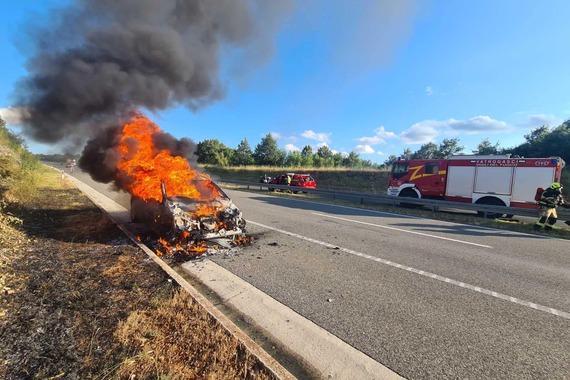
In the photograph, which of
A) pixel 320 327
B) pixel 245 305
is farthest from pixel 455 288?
pixel 245 305

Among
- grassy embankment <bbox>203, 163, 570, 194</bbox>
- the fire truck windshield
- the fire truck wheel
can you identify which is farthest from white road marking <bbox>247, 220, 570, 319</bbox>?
grassy embankment <bbox>203, 163, 570, 194</bbox>

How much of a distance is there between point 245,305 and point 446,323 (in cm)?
250

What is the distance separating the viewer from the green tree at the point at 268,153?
2275 inches

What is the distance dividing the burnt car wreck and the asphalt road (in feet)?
1.84

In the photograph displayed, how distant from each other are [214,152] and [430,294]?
5514 centimetres

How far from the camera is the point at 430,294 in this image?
4090mm

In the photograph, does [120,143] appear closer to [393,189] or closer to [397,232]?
[397,232]

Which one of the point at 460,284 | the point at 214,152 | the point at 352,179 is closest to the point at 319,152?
the point at 214,152

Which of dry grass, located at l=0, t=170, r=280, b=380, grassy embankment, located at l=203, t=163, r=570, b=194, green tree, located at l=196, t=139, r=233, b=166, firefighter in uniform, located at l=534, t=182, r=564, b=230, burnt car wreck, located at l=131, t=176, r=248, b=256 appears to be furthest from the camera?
green tree, located at l=196, t=139, r=233, b=166

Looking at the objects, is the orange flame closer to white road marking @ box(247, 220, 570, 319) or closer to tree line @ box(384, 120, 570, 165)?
white road marking @ box(247, 220, 570, 319)

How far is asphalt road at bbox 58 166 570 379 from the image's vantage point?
2.77 m

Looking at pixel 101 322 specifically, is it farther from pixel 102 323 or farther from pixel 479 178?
pixel 479 178

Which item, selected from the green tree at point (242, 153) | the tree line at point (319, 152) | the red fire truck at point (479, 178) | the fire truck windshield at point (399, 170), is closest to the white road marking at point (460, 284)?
the red fire truck at point (479, 178)

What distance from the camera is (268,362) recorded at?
2.49 m
